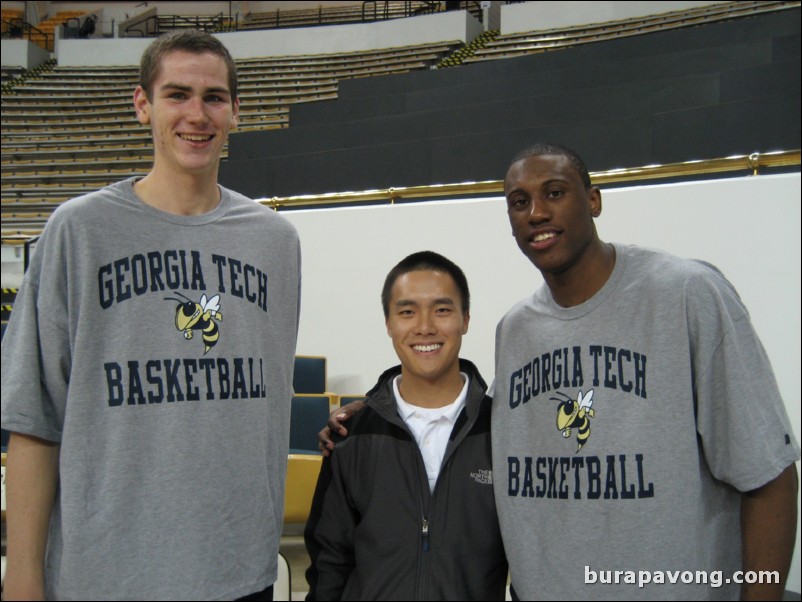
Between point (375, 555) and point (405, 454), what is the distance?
178 mm

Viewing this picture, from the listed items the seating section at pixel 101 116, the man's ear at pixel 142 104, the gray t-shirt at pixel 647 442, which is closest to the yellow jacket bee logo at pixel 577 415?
the gray t-shirt at pixel 647 442

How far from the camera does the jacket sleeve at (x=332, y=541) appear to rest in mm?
1210

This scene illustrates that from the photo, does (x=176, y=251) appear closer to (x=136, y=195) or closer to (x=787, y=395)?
(x=136, y=195)

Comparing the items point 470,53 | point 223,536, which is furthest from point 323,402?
point 470,53

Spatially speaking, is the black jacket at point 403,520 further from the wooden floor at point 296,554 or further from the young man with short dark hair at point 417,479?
the wooden floor at point 296,554

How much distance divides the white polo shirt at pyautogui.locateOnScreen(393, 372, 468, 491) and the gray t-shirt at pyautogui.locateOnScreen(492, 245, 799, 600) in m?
0.18

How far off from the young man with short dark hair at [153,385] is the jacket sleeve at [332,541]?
14 centimetres

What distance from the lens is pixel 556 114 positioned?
4793 millimetres

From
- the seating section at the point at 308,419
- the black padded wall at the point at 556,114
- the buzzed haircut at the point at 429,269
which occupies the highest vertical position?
the black padded wall at the point at 556,114

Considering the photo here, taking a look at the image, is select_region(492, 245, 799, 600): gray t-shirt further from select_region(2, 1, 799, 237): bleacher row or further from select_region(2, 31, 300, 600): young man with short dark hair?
select_region(2, 1, 799, 237): bleacher row

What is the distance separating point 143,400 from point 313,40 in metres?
10.9

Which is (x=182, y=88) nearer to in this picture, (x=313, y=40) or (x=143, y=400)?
(x=143, y=400)

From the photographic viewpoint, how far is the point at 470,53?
963 centimetres

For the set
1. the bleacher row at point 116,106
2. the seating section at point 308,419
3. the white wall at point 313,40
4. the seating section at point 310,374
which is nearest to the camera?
the seating section at point 308,419
